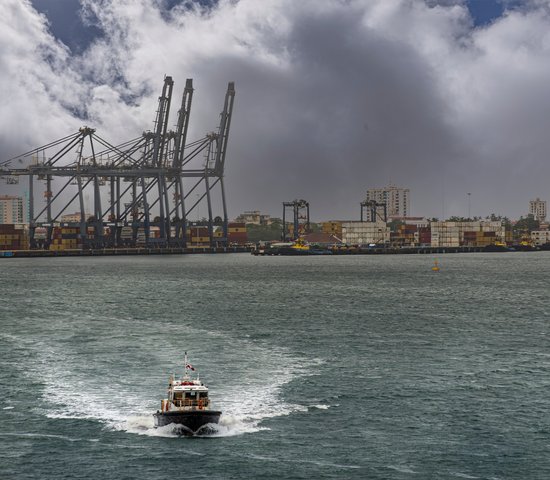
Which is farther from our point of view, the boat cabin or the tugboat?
the boat cabin

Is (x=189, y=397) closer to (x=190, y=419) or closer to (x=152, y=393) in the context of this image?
(x=190, y=419)

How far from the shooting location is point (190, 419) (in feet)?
92.3

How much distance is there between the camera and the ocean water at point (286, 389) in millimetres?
26031

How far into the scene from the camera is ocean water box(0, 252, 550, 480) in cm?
2603

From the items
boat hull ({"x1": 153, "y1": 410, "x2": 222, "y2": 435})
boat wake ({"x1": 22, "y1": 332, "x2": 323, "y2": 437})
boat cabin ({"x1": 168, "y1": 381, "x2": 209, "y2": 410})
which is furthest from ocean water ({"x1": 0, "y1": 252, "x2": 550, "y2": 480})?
boat cabin ({"x1": 168, "y1": 381, "x2": 209, "y2": 410})

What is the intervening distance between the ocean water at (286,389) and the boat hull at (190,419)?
393 millimetres

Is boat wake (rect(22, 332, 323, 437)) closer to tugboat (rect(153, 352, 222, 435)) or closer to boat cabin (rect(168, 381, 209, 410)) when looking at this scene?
tugboat (rect(153, 352, 222, 435))

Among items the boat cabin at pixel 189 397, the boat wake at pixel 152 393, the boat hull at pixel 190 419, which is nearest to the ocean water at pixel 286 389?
the boat wake at pixel 152 393

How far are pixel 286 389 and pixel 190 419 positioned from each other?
7615 mm

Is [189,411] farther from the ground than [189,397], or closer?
closer

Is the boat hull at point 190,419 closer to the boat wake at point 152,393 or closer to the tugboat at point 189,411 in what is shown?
the tugboat at point 189,411

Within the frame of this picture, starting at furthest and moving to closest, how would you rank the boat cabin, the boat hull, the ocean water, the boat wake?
the boat wake, the boat cabin, the boat hull, the ocean water

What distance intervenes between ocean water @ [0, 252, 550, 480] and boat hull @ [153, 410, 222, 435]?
393 mm

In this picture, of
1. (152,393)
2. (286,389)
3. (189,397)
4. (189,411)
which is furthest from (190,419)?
(286,389)
